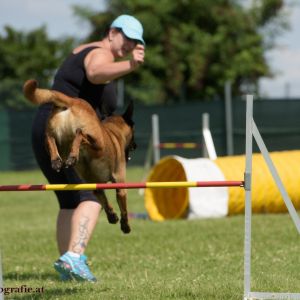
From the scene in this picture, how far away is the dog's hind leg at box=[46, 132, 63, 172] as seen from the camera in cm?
443

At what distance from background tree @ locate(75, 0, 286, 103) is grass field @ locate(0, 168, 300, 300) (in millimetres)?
21770

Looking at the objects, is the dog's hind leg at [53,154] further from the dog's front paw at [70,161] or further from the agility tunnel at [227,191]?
the agility tunnel at [227,191]

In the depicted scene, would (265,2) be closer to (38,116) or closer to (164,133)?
(164,133)

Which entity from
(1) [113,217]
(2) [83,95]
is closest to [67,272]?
(1) [113,217]

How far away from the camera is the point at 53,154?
448cm

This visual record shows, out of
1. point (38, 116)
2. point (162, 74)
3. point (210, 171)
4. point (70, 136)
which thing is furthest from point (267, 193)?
point (162, 74)

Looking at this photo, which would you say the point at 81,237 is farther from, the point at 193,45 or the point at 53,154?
the point at 193,45

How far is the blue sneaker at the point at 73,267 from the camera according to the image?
5398mm

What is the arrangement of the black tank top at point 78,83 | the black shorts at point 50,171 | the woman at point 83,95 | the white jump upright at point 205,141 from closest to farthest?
the woman at point 83,95 → the black tank top at point 78,83 → the black shorts at point 50,171 → the white jump upright at point 205,141

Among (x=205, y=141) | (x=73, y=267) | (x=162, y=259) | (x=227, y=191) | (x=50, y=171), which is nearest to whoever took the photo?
(x=73, y=267)

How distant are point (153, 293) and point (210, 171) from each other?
5074 mm

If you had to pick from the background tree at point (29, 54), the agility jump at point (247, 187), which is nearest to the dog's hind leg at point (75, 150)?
the agility jump at point (247, 187)

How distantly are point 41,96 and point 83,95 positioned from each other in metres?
0.78

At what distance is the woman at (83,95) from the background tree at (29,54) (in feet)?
103
